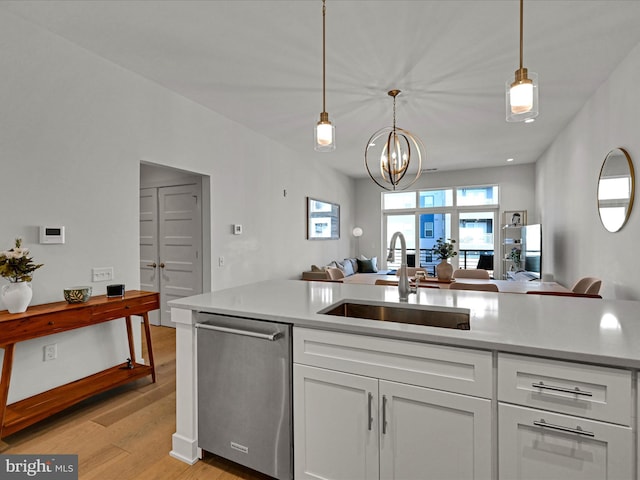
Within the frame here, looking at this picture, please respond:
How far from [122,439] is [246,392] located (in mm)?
1056

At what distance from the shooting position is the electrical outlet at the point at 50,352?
2.36 meters

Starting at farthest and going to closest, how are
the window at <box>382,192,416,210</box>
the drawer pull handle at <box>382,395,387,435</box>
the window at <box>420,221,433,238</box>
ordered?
1. the window at <box>382,192,416,210</box>
2. the window at <box>420,221,433,238</box>
3. the drawer pull handle at <box>382,395,387,435</box>

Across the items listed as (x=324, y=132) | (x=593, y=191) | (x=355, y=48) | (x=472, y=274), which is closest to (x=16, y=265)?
(x=324, y=132)

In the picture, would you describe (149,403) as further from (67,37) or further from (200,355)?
(67,37)

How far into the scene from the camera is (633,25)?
88.8 inches

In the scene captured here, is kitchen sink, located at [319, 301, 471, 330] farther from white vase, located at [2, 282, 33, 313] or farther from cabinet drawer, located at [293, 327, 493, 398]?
white vase, located at [2, 282, 33, 313]

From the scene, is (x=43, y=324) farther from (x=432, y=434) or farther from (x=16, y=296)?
(x=432, y=434)

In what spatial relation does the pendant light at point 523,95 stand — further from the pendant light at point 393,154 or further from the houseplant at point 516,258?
the houseplant at point 516,258

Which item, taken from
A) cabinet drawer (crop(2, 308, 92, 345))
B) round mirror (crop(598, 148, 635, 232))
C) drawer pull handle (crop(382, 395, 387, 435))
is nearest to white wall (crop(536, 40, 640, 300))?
round mirror (crop(598, 148, 635, 232))

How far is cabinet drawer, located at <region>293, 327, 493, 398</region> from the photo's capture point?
3.91ft

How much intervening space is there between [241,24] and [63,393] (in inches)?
114

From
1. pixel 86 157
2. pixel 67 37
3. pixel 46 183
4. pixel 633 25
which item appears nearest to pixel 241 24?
pixel 67 37

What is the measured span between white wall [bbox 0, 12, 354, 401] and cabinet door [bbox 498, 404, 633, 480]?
2910 millimetres

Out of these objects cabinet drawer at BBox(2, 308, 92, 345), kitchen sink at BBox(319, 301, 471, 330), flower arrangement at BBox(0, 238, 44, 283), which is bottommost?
cabinet drawer at BBox(2, 308, 92, 345)
